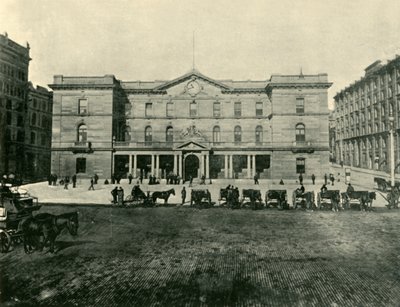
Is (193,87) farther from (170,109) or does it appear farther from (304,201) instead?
(304,201)

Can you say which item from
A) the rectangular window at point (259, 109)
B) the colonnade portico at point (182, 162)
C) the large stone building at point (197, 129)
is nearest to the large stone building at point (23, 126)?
the large stone building at point (197, 129)

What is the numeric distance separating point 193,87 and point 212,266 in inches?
1372

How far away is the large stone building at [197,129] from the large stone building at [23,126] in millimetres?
5349

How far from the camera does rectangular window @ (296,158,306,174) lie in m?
36.9

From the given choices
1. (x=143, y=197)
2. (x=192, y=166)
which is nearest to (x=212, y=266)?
(x=143, y=197)

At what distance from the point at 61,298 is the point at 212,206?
11037 millimetres

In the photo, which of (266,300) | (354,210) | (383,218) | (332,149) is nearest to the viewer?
(266,300)

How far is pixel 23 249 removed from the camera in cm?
865

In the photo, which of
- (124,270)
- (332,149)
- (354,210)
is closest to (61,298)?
(124,270)

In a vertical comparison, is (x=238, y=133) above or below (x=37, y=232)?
above

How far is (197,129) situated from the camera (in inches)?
1572

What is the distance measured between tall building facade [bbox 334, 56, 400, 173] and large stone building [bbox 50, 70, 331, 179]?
6.86 m

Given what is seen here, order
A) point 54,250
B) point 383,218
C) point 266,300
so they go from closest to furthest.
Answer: point 266,300 → point 54,250 → point 383,218

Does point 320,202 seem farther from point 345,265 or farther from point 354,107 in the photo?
point 354,107
